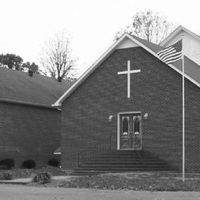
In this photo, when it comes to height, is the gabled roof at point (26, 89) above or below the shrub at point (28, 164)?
above

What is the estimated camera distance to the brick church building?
89.8ft

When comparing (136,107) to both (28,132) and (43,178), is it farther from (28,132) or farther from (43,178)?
(28,132)

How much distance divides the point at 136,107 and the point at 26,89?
42.8ft

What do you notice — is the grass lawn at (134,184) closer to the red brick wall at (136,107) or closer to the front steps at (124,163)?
the front steps at (124,163)

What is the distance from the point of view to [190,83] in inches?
1069

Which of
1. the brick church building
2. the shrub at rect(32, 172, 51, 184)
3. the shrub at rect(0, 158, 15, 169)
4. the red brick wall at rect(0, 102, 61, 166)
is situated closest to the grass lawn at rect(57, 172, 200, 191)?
the shrub at rect(32, 172, 51, 184)

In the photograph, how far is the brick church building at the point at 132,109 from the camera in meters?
27.4

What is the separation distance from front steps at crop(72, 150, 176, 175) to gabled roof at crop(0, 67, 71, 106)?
1012 centimetres

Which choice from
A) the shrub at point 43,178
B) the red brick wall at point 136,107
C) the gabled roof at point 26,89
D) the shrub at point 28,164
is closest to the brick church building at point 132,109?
the red brick wall at point 136,107

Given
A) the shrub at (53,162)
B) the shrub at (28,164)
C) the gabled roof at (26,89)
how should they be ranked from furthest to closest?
the shrub at (53,162)
the gabled roof at (26,89)
the shrub at (28,164)

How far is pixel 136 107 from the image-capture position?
29.2m

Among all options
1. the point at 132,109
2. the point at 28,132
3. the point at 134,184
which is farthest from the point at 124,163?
the point at 28,132

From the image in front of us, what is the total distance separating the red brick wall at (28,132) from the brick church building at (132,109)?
17.5 feet

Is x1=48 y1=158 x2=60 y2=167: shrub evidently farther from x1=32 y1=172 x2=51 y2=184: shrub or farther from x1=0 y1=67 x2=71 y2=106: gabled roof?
x1=32 y1=172 x2=51 y2=184: shrub
